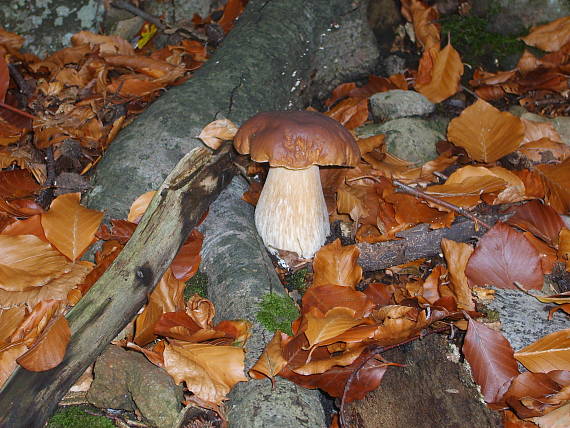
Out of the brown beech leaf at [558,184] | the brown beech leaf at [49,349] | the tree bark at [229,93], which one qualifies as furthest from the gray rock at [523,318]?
the tree bark at [229,93]

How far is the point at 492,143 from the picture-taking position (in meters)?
2.92

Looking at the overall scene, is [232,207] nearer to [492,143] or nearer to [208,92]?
[208,92]

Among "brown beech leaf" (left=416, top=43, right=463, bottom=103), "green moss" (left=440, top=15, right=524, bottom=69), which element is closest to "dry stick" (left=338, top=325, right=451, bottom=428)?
"brown beech leaf" (left=416, top=43, right=463, bottom=103)

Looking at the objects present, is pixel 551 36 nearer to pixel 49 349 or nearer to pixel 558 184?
pixel 558 184

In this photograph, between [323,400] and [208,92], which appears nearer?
[323,400]

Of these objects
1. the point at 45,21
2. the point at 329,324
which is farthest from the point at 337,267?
the point at 45,21

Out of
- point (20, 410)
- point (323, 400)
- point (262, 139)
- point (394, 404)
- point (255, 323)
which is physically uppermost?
point (262, 139)

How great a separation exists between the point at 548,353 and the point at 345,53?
3020 mm

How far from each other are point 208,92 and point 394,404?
2047 millimetres

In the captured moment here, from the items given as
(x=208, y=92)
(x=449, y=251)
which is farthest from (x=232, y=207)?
(x=449, y=251)

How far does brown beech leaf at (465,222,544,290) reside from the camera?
2.10 m

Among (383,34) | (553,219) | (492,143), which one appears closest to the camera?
(553,219)

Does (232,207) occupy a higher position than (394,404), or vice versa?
(232,207)

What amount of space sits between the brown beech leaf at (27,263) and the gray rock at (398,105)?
227 centimetres
